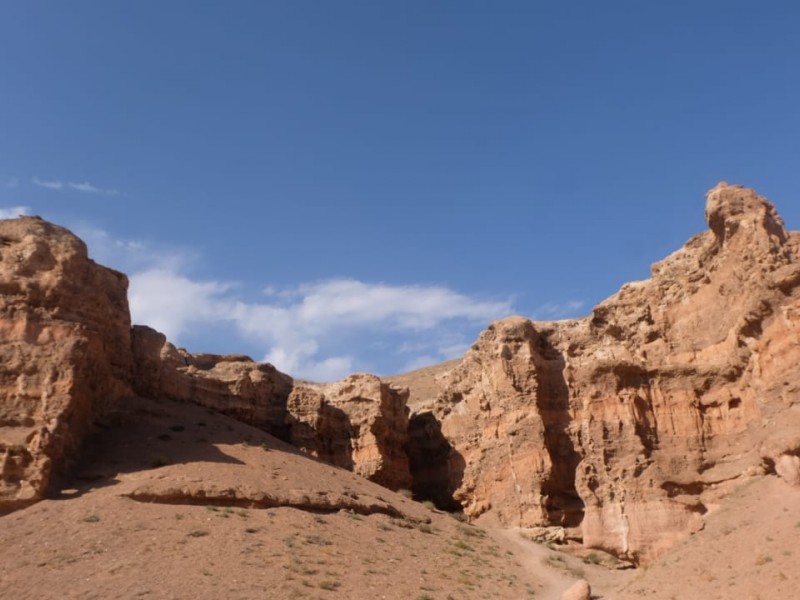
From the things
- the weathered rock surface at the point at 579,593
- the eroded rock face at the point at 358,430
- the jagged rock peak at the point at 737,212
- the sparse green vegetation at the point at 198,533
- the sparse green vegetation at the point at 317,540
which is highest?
the jagged rock peak at the point at 737,212

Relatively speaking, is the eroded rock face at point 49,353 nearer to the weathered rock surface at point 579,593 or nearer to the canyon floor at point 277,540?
the canyon floor at point 277,540

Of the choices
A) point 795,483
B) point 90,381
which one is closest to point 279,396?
point 90,381

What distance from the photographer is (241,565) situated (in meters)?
25.1

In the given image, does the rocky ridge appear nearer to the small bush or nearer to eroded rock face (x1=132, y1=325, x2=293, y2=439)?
eroded rock face (x1=132, y1=325, x2=293, y2=439)

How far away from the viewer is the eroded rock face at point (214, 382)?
133ft

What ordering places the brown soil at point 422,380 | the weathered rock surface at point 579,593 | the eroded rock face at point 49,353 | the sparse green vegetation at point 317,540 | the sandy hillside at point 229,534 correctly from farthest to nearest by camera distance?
the brown soil at point 422,380
the eroded rock face at point 49,353
the sparse green vegetation at point 317,540
the weathered rock surface at point 579,593
the sandy hillside at point 229,534

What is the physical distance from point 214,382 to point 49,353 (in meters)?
13.2

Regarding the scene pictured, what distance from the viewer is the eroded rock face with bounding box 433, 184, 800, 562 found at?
30.6 metres

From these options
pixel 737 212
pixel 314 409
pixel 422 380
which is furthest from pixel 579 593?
pixel 422 380

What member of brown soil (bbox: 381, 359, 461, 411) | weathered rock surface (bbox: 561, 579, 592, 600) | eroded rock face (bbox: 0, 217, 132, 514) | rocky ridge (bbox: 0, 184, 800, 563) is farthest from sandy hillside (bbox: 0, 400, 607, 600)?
brown soil (bbox: 381, 359, 461, 411)

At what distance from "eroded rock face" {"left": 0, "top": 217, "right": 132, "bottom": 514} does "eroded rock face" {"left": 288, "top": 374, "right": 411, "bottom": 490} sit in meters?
10.9

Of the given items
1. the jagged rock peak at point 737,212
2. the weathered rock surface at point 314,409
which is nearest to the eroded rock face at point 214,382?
the weathered rock surface at point 314,409

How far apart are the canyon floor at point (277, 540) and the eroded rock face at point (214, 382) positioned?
2419mm

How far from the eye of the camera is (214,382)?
44.6m
